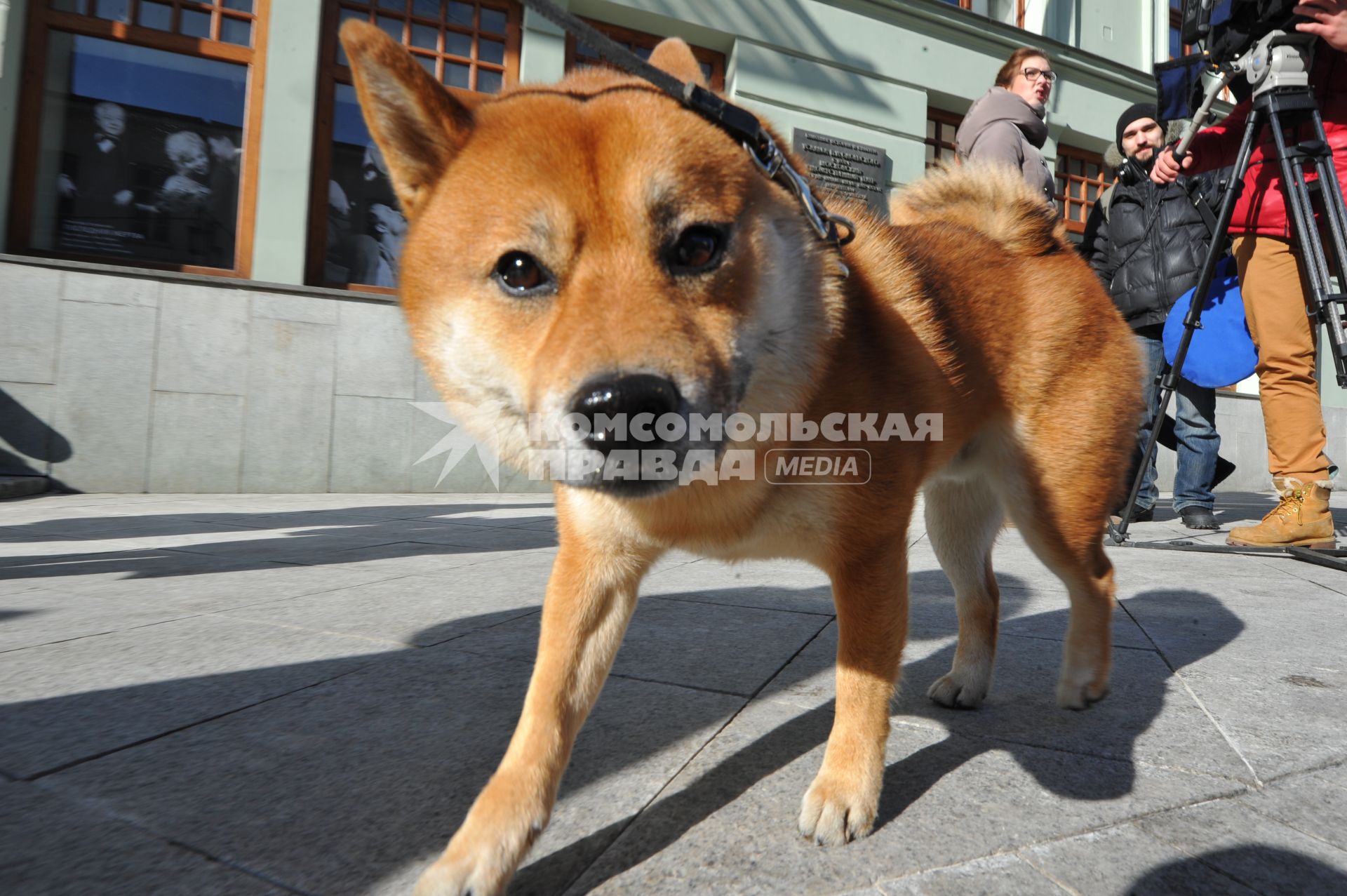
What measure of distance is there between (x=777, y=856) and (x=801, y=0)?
376 inches

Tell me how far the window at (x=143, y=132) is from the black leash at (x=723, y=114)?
670 cm

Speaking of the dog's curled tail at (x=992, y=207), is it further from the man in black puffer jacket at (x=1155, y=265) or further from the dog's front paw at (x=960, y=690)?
the man in black puffer jacket at (x=1155, y=265)

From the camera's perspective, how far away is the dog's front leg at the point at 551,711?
1.21 metres

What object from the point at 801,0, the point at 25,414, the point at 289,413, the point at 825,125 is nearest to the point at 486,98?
the point at 289,413

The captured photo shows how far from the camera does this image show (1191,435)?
5.43 meters

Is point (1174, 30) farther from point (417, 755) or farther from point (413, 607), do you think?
point (417, 755)

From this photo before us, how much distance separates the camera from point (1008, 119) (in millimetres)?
4621

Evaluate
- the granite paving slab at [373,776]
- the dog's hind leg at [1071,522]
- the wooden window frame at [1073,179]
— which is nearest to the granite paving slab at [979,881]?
the granite paving slab at [373,776]

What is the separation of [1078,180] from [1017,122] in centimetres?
711

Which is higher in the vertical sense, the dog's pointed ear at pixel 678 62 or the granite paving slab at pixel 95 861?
the dog's pointed ear at pixel 678 62

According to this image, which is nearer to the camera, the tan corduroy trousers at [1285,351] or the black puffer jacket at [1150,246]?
the tan corduroy trousers at [1285,351]

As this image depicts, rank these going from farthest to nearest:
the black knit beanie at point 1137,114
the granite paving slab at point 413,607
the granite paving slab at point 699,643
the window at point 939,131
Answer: the window at point 939,131, the black knit beanie at point 1137,114, the granite paving slab at point 413,607, the granite paving slab at point 699,643

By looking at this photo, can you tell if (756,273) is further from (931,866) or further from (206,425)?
(206,425)

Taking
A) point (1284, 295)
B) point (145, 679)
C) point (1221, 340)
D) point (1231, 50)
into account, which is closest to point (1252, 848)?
point (145, 679)
